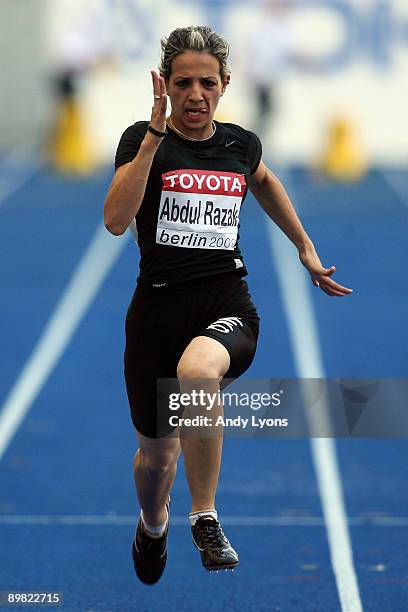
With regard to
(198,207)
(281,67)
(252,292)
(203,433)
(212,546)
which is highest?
(281,67)

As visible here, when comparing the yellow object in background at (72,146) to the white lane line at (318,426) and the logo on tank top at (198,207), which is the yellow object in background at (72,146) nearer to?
the white lane line at (318,426)

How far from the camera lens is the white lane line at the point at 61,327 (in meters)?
9.80

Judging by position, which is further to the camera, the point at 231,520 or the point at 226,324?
the point at 231,520

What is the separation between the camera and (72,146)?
76.8 feet

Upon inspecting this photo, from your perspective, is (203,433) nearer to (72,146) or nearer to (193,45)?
(193,45)

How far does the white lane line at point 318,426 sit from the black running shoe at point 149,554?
79cm

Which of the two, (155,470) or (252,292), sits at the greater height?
(252,292)

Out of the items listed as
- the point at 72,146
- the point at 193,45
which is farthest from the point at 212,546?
the point at 72,146

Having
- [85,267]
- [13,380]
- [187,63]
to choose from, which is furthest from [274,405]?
[85,267]

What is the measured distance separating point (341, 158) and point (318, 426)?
15413 millimetres

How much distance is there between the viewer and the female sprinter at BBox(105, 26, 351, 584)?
4867mm

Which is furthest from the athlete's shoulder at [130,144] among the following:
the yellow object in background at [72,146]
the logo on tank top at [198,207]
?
the yellow object in background at [72,146]

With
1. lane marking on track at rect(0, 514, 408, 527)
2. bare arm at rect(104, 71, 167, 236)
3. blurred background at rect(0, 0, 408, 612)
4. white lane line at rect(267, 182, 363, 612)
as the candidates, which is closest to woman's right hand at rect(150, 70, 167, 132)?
bare arm at rect(104, 71, 167, 236)

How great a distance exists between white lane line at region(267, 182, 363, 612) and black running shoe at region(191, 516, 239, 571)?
2.88ft
